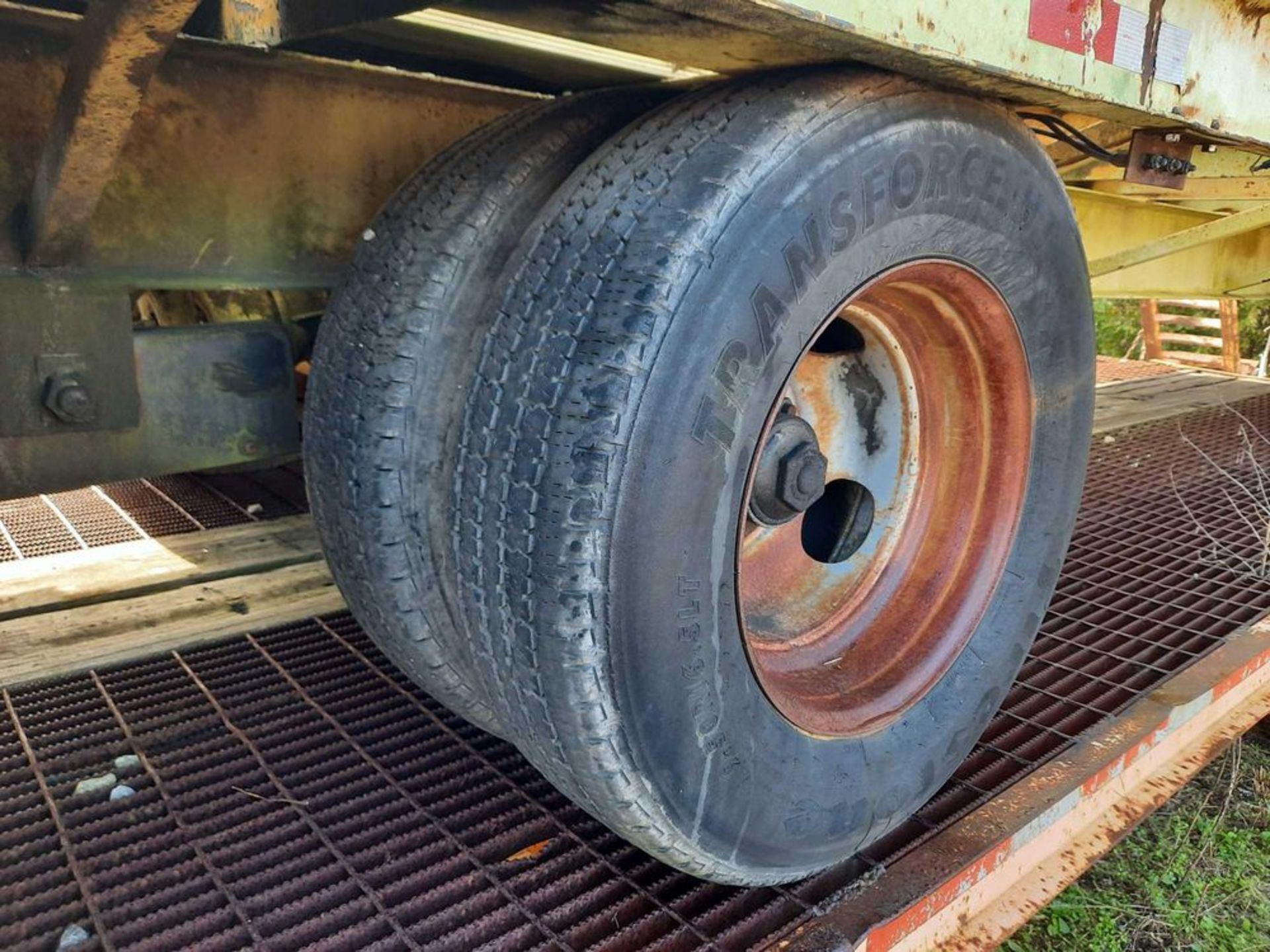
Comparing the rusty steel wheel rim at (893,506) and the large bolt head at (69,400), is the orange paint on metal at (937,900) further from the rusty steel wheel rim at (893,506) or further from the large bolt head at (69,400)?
the large bolt head at (69,400)

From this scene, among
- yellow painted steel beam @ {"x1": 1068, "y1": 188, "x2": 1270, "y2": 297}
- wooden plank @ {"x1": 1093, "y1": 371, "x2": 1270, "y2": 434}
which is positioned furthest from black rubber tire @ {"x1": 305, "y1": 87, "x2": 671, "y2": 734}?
wooden plank @ {"x1": 1093, "y1": 371, "x2": 1270, "y2": 434}

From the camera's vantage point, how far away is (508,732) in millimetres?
1572

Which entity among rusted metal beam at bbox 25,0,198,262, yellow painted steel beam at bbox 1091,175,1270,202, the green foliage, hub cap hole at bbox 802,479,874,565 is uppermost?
rusted metal beam at bbox 25,0,198,262

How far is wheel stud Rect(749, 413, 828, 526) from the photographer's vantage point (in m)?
1.67

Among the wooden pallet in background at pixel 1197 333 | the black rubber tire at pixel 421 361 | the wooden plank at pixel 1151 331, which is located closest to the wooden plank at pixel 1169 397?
the wooden pallet in background at pixel 1197 333

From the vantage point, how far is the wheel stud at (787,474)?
1.67 metres

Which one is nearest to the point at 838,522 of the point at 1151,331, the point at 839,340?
the point at 839,340

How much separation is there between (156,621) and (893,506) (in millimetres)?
1737

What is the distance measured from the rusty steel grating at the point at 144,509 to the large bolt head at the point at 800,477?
176cm

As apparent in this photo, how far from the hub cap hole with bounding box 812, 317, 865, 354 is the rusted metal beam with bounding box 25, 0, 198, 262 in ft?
3.95

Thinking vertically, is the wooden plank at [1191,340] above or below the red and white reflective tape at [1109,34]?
below

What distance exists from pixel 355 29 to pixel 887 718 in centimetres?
141

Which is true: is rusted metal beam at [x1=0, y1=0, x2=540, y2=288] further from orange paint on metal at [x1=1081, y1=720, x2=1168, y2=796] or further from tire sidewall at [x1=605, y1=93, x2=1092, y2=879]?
orange paint on metal at [x1=1081, y1=720, x2=1168, y2=796]

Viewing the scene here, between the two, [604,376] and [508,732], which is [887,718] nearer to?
[508,732]
